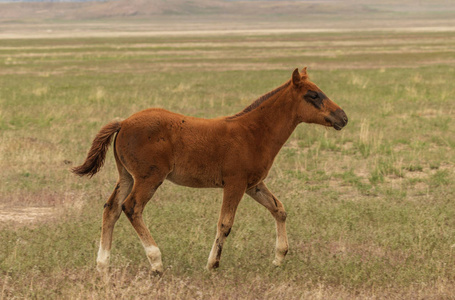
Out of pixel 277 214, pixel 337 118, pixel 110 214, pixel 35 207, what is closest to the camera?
pixel 110 214

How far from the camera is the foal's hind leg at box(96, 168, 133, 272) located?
252 inches

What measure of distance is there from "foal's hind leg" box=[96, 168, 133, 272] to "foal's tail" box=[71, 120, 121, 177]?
267 millimetres

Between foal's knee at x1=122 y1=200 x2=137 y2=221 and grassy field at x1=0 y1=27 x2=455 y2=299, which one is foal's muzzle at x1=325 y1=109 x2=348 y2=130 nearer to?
grassy field at x1=0 y1=27 x2=455 y2=299

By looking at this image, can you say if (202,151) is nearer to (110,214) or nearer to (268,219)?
(110,214)

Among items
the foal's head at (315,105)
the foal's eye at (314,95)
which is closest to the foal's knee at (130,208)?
the foal's head at (315,105)

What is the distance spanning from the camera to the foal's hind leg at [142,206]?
624cm

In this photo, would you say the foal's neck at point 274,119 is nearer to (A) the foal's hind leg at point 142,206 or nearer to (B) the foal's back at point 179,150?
(B) the foal's back at point 179,150

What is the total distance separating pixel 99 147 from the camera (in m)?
6.53

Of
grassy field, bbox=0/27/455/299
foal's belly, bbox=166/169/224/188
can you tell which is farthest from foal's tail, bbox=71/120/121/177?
grassy field, bbox=0/27/455/299

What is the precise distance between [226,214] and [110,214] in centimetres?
120

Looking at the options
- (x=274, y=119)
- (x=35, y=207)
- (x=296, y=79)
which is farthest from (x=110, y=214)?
(x=35, y=207)

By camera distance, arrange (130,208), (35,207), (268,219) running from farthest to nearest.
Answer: (35,207), (268,219), (130,208)

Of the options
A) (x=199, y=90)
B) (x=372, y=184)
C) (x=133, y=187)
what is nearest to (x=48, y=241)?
(x=133, y=187)

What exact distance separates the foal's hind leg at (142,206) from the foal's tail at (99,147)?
1.80ft
